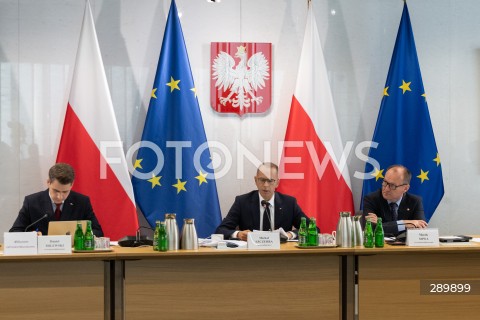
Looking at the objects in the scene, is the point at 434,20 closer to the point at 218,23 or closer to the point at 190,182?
the point at 218,23

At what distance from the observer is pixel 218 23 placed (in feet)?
16.3

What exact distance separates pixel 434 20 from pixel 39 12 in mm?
3195

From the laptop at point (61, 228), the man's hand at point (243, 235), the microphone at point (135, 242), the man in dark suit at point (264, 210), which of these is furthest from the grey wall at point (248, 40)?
the laptop at point (61, 228)

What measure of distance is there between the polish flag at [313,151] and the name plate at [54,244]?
6.85 ft

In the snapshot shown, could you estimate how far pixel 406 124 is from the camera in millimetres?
4949

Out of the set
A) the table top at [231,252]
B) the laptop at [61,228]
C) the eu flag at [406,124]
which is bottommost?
the table top at [231,252]

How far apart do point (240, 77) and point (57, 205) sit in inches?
68.2

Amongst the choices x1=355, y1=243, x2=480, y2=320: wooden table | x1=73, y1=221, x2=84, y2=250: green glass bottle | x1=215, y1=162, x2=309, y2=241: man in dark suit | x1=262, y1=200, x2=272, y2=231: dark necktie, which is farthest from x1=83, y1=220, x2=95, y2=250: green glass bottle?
x1=262, y1=200, x2=272, y2=231: dark necktie

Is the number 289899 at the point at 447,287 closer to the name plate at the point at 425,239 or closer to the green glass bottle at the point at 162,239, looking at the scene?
the name plate at the point at 425,239

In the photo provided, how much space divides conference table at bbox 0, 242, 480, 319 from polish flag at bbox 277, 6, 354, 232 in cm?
149

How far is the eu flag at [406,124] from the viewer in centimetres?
494

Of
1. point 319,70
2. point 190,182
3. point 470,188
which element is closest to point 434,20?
point 319,70

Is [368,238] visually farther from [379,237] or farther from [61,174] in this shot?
[61,174]

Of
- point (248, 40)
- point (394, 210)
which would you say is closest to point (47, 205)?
point (248, 40)
